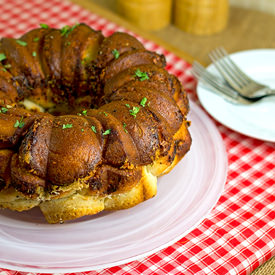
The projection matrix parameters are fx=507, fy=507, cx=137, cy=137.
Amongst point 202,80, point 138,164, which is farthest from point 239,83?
point 138,164

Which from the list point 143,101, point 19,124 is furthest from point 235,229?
point 19,124

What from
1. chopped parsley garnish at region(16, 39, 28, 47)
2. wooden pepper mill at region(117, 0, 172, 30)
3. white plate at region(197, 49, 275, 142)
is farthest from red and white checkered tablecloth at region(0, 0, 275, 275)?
wooden pepper mill at region(117, 0, 172, 30)

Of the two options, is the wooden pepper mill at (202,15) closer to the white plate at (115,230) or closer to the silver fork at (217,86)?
the silver fork at (217,86)

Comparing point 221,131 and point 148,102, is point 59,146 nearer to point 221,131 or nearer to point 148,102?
point 148,102

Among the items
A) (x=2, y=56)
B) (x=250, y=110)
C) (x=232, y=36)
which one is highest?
(x=2, y=56)

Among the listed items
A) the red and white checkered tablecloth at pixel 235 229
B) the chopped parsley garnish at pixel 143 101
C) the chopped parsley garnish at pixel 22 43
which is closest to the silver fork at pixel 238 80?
the red and white checkered tablecloth at pixel 235 229

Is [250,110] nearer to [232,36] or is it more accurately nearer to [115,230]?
[115,230]
